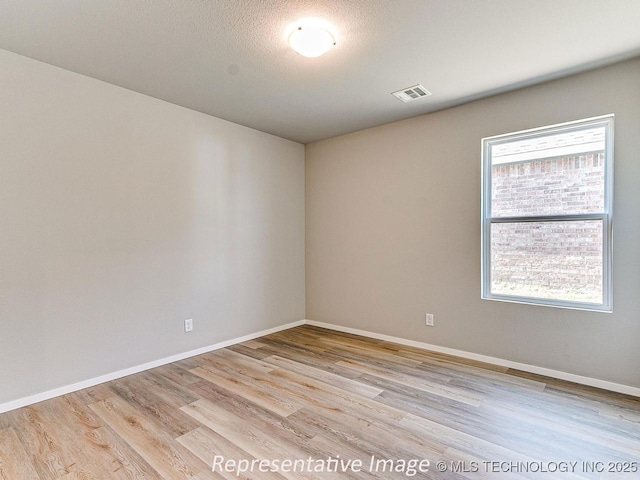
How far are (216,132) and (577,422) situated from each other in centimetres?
405

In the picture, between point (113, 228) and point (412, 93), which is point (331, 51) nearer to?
point (412, 93)

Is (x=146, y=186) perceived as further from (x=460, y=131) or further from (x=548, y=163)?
(x=548, y=163)

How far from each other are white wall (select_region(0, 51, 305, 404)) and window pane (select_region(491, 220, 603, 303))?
2754mm

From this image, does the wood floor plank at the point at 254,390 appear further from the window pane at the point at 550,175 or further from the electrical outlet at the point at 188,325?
the window pane at the point at 550,175

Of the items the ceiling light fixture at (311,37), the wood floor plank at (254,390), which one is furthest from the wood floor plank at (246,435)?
the ceiling light fixture at (311,37)

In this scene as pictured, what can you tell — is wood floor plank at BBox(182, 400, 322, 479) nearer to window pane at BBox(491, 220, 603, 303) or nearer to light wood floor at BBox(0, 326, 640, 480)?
light wood floor at BBox(0, 326, 640, 480)

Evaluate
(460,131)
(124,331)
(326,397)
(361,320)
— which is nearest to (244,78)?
(460,131)

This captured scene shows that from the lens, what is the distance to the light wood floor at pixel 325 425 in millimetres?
1767

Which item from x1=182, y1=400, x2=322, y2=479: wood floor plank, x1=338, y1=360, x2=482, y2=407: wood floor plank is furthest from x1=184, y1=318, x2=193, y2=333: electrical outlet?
x1=338, y1=360, x2=482, y2=407: wood floor plank

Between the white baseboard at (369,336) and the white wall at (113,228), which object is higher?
the white wall at (113,228)

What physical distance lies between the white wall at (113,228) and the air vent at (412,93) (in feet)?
6.14

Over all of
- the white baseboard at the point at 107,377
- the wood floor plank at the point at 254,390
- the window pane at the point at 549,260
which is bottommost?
the wood floor plank at the point at 254,390

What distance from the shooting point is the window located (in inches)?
106

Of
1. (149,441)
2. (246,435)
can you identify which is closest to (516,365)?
(246,435)
